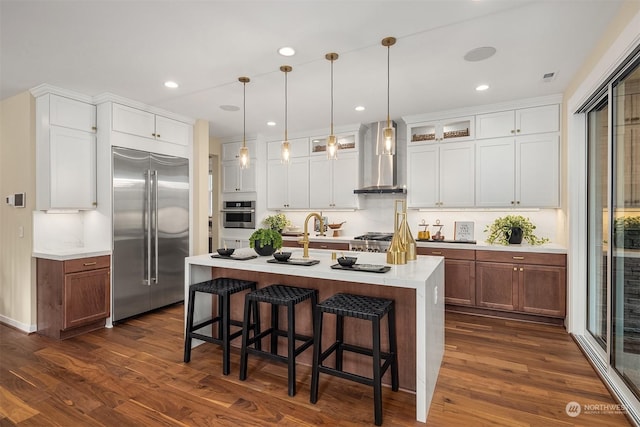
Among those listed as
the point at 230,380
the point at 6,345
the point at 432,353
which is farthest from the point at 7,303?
the point at 432,353

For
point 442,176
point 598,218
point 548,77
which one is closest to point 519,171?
point 442,176

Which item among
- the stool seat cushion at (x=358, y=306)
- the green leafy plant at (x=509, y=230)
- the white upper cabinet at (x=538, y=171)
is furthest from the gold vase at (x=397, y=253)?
the white upper cabinet at (x=538, y=171)

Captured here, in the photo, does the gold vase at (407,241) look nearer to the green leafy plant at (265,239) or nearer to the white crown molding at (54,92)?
the green leafy plant at (265,239)

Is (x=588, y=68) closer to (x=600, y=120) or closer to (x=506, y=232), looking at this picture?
(x=600, y=120)

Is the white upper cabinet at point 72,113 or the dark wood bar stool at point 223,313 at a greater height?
the white upper cabinet at point 72,113

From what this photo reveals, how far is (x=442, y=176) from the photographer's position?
4582 millimetres

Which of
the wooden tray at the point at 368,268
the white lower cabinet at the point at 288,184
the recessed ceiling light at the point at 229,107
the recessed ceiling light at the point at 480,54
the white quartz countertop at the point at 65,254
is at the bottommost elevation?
the white quartz countertop at the point at 65,254

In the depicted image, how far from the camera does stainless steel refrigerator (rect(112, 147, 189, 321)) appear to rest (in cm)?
396

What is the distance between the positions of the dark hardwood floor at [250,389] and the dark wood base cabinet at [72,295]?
21cm

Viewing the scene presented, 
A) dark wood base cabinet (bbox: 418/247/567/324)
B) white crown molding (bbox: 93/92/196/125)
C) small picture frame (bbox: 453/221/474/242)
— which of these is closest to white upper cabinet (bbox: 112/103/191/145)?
white crown molding (bbox: 93/92/196/125)

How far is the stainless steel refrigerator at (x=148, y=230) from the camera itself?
3.96m

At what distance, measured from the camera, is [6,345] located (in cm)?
327

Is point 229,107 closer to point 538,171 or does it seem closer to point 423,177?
point 423,177

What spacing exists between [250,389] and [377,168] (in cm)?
360
